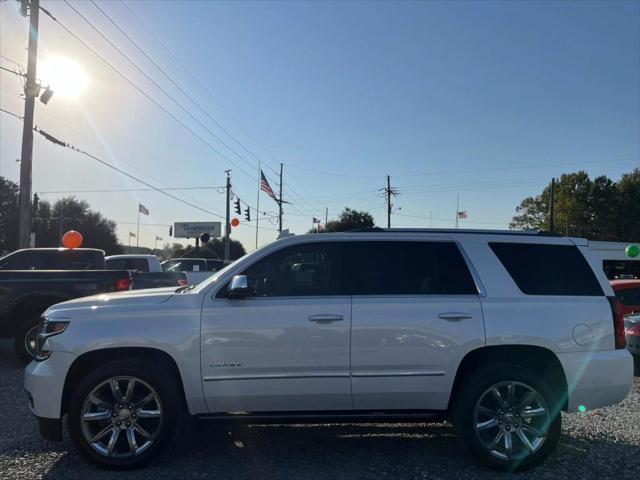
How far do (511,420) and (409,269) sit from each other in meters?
1.48

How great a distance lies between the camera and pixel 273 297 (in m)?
4.56

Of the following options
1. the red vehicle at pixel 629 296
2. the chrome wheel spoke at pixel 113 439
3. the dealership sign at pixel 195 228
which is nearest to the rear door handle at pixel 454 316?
the chrome wheel spoke at pixel 113 439

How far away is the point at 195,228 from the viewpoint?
64.6 m

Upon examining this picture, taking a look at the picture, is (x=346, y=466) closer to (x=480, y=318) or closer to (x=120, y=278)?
(x=480, y=318)

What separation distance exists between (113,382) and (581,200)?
73.5m

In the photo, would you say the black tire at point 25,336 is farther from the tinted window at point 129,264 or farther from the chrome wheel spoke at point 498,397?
the tinted window at point 129,264

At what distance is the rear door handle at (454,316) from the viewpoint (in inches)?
176

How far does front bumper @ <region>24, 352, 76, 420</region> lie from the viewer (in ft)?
14.4

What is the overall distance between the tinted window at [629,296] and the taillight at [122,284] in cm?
864

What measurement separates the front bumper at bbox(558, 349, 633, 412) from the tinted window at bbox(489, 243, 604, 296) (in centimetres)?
54

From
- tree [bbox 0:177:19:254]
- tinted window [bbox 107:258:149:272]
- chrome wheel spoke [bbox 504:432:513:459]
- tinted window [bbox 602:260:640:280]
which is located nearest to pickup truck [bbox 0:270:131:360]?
chrome wheel spoke [bbox 504:432:513:459]

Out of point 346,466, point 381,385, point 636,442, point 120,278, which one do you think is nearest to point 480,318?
point 381,385

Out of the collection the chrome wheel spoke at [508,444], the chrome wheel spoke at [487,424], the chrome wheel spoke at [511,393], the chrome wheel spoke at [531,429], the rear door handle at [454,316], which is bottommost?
the chrome wheel spoke at [508,444]

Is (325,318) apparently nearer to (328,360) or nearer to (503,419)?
(328,360)
